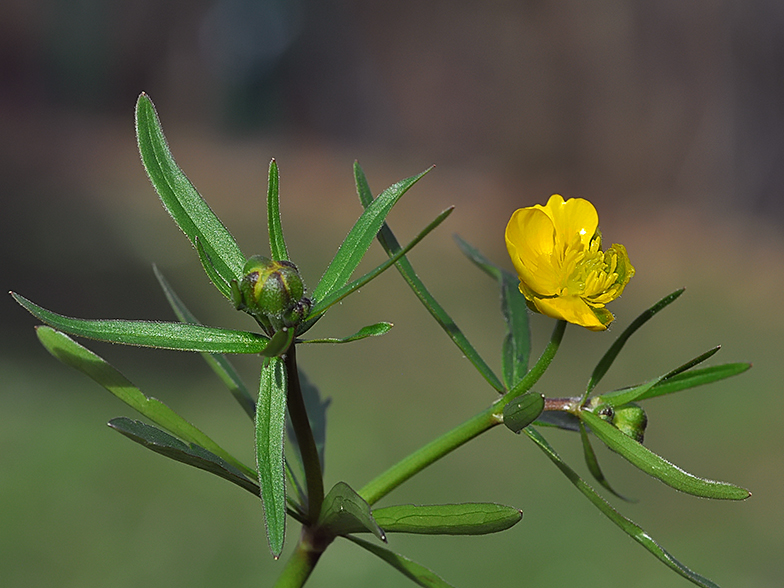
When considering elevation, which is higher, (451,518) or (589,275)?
(589,275)

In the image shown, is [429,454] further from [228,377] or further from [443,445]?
[228,377]

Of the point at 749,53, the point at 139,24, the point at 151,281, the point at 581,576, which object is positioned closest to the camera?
the point at 581,576

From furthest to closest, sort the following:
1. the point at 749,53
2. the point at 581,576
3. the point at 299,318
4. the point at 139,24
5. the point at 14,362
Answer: the point at 139,24 < the point at 749,53 < the point at 14,362 < the point at 581,576 < the point at 299,318

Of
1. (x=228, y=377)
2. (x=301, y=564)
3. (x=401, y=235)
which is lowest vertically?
(x=301, y=564)

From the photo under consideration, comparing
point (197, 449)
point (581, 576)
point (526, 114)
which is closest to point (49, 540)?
point (581, 576)

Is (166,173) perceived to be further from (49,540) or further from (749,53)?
(749,53)

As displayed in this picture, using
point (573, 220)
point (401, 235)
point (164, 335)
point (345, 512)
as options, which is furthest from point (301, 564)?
point (401, 235)

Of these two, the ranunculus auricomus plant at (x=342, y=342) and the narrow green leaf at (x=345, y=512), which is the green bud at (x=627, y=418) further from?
the narrow green leaf at (x=345, y=512)
